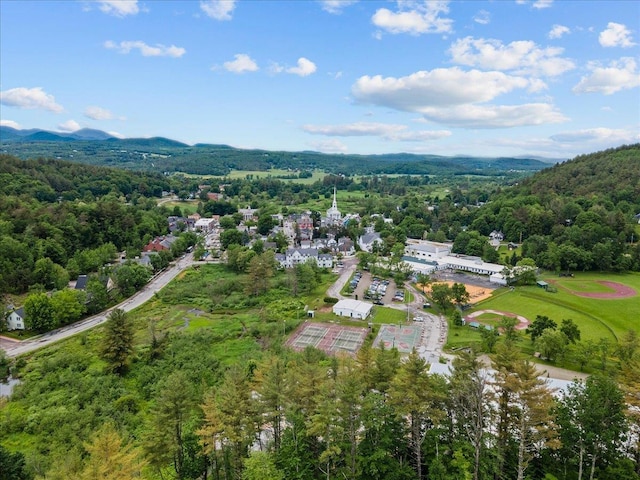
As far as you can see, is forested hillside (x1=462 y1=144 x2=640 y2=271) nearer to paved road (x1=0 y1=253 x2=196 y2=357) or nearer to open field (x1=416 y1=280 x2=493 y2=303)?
open field (x1=416 y1=280 x2=493 y2=303)

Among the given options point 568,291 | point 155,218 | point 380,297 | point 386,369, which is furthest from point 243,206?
point 386,369

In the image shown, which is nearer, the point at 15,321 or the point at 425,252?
the point at 15,321

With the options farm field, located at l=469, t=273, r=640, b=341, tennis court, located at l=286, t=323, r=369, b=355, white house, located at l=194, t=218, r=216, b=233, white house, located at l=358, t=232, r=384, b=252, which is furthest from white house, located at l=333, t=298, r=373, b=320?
white house, located at l=194, t=218, r=216, b=233

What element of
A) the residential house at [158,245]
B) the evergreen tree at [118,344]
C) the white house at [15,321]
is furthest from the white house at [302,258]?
the white house at [15,321]

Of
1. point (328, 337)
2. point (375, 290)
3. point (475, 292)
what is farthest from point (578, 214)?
point (328, 337)

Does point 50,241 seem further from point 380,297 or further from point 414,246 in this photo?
point 414,246

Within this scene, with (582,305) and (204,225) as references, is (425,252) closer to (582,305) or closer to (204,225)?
(582,305)
